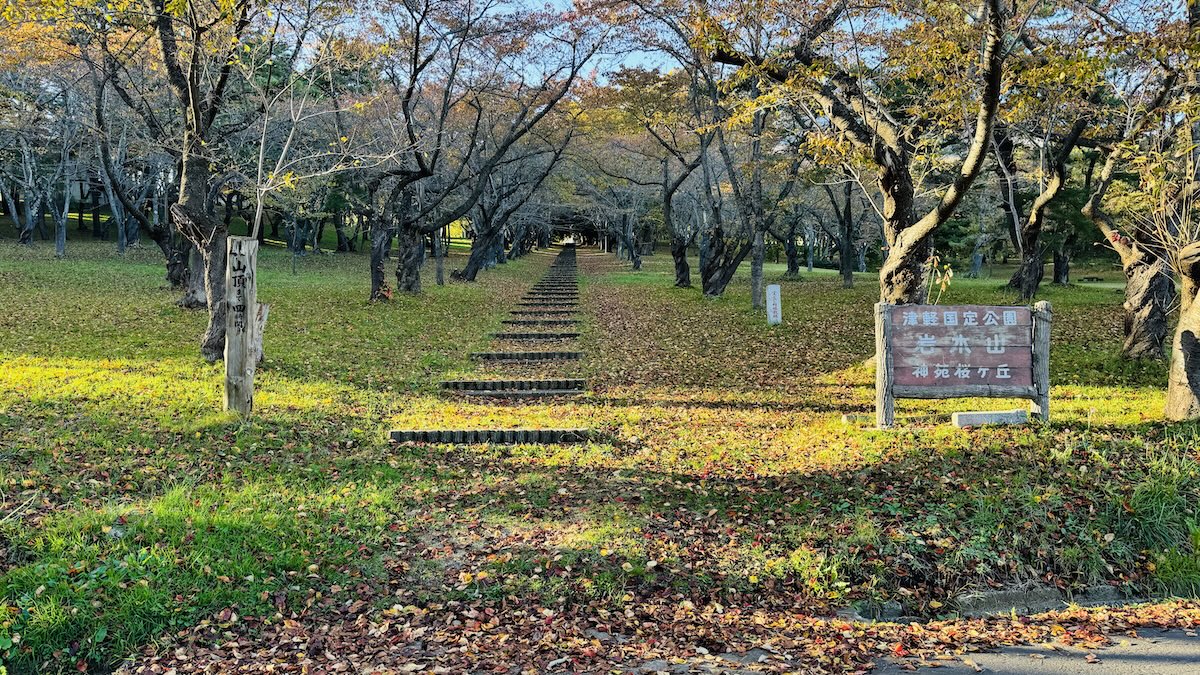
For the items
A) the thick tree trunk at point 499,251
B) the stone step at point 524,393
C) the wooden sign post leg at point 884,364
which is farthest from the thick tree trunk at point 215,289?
the thick tree trunk at point 499,251

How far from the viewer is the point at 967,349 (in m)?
7.21

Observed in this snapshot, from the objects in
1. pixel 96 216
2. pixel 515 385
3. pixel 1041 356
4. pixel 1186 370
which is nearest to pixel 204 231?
pixel 515 385

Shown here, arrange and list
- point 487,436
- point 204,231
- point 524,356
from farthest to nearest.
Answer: point 524,356 < point 204,231 < point 487,436

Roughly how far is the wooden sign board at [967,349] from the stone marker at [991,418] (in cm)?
20

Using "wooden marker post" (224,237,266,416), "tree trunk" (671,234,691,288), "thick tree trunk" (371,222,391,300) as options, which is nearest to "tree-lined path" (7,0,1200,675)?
"wooden marker post" (224,237,266,416)

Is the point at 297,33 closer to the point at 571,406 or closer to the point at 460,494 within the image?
the point at 571,406

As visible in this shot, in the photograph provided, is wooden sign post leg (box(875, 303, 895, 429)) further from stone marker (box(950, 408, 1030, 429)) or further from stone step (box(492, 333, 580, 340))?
stone step (box(492, 333, 580, 340))

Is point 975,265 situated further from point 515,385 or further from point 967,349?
point 967,349

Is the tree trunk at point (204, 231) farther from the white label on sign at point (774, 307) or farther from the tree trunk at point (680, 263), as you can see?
the tree trunk at point (680, 263)

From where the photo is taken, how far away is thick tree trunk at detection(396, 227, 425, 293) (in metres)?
21.7

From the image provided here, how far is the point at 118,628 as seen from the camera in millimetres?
4297

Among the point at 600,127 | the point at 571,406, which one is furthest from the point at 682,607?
the point at 600,127

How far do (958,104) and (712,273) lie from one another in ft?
44.9

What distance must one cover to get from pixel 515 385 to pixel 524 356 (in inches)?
89.6
